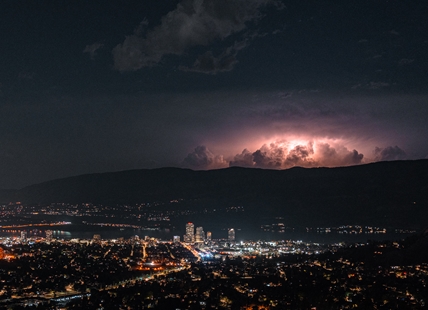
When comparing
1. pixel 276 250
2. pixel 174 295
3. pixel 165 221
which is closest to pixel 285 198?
pixel 165 221

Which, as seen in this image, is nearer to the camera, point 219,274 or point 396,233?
point 219,274

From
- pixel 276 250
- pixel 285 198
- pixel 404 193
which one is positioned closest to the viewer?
pixel 276 250

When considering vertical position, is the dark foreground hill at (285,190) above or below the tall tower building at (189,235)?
above

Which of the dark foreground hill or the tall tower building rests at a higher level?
the dark foreground hill

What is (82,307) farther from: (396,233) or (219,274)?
(396,233)

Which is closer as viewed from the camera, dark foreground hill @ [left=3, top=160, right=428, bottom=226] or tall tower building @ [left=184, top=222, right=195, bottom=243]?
tall tower building @ [left=184, top=222, right=195, bottom=243]

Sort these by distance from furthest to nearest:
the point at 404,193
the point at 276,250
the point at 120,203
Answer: the point at 120,203 → the point at 404,193 → the point at 276,250

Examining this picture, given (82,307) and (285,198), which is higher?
(285,198)

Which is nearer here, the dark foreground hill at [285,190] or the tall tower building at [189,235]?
the tall tower building at [189,235]
